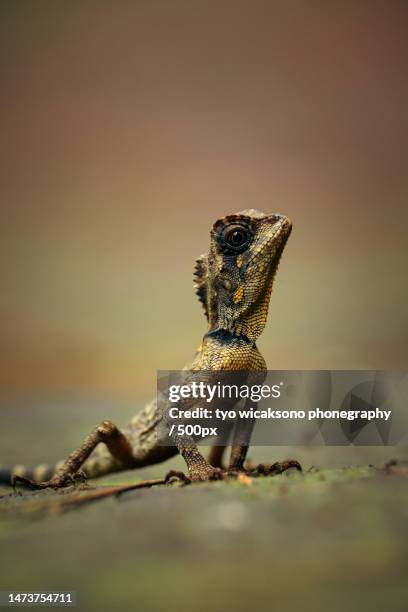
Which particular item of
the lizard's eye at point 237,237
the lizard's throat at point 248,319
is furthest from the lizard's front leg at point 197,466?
the lizard's eye at point 237,237

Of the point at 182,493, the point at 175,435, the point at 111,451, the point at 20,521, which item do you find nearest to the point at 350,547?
the point at 182,493

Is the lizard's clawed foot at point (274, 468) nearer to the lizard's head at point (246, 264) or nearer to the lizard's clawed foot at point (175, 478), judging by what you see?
the lizard's clawed foot at point (175, 478)

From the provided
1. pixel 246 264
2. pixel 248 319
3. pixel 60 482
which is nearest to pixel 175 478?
pixel 60 482

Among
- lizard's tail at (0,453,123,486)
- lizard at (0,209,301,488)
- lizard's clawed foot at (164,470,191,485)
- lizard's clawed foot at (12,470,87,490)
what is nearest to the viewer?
lizard's clawed foot at (164,470,191,485)

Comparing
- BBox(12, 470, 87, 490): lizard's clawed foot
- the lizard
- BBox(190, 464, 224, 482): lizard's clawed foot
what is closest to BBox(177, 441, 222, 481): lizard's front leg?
BBox(190, 464, 224, 482): lizard's clawed foot

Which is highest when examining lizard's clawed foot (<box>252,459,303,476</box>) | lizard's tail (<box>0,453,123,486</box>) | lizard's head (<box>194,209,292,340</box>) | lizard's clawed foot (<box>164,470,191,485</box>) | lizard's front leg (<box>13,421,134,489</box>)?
lizard's head (<box>194,209,292,340</box>)

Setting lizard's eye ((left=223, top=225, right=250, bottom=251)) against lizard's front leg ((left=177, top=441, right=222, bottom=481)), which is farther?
lizard's eye ((left=223, top=225, right=250, bottom=251))

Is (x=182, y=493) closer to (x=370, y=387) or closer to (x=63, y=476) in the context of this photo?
(x=63, y=476)

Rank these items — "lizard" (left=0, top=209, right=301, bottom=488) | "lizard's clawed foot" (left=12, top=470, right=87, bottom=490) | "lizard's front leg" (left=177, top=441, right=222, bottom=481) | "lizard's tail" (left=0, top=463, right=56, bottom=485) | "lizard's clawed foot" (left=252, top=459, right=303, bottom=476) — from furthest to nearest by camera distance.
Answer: "lizard's tail" (left=0, top=463, right=56, bottom=485)
"lizard" (left=0, top=209, right=301, bottom=488)
"lizard's clawed foot" (left=12, top=470, right=87, bottom=490)
"lizard's clawed foot" (left=252, top=459, right=303, bottom=476)
"lizard's front leg" (left=177, top=441, right=222, bottom=481)

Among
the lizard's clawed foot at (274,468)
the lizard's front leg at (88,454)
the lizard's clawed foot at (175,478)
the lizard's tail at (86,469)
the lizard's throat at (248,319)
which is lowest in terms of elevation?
the lizard's clawed foot at (175,478)

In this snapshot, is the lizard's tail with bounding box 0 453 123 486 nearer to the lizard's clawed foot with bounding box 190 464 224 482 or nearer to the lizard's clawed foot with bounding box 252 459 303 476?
the lizard's clawed foot with bounding box 190 464 224 482
